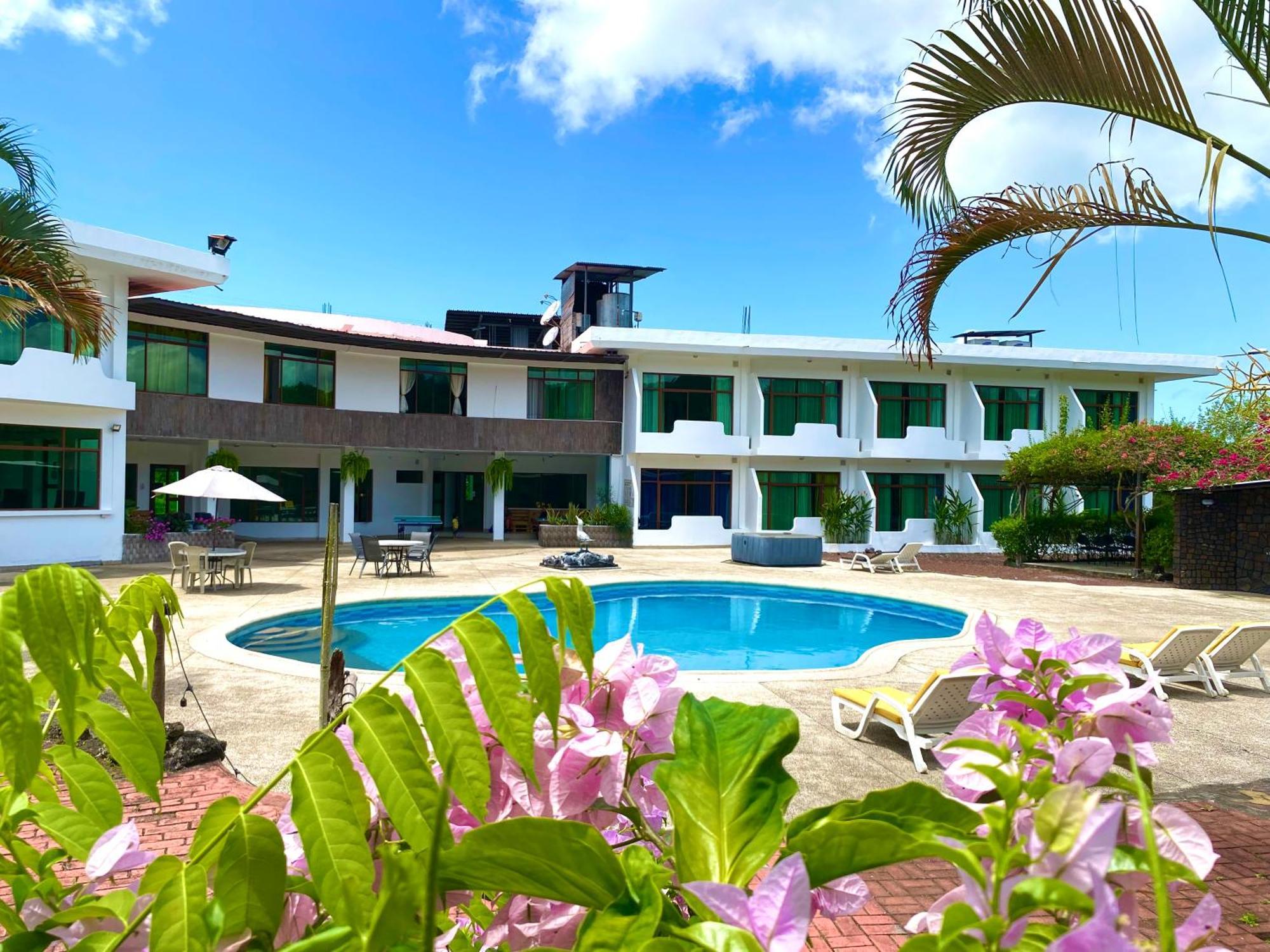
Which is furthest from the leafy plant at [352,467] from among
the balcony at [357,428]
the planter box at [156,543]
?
the planter box at [156,543]

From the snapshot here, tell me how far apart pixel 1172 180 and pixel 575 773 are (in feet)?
15.8

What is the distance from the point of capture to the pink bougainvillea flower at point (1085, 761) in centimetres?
68

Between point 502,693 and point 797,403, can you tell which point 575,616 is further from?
point 797,403

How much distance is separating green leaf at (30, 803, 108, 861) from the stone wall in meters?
20.8

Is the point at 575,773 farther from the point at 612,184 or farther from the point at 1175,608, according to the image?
the point at 612,184

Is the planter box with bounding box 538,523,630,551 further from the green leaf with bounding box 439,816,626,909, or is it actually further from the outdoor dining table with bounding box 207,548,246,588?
the green leaf with bounding box 439,816,626,909

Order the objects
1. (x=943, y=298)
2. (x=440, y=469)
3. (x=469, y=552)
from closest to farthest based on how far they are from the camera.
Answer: (x=943, y=298) < (x=469, y=552) < (x=440, y=469)

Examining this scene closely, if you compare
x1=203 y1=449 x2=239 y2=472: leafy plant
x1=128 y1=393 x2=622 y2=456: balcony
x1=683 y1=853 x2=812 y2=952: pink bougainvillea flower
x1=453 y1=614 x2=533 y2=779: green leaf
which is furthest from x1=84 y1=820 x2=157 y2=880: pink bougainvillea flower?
x1=203 y1=449 x2=239 y2=472: leafy plant

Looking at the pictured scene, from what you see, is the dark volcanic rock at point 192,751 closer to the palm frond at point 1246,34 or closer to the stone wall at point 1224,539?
the palm frond at point 1246,34

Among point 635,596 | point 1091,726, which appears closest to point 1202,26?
point 1091,726

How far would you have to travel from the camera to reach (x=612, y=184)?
52.0 m

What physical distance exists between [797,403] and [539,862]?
27.9m

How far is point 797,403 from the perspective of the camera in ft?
91.3

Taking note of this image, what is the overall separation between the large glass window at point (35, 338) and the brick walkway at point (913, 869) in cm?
1417
